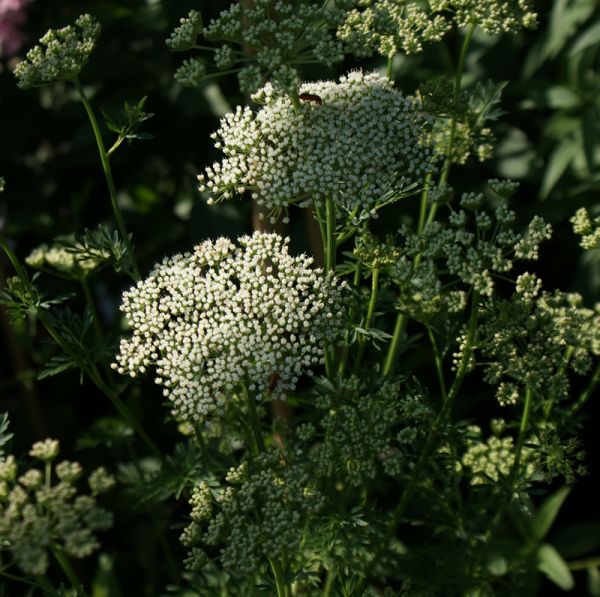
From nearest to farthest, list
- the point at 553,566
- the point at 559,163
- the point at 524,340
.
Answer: the point at 524,340
the point at 553,566
the point at 559,163

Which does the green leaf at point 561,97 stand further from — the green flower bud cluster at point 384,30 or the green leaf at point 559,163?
the green flower bud cluster at point 384,30

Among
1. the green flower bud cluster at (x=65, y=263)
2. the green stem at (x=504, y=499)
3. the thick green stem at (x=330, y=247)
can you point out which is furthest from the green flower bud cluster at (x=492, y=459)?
the green flower bud cluster at (x=65, y=263)

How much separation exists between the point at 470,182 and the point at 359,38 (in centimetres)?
176

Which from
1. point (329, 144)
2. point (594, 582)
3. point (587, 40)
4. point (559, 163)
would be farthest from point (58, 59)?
point (594, 582)

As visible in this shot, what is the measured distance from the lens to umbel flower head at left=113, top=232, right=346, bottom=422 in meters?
1.37

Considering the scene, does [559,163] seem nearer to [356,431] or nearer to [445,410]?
[445,410]

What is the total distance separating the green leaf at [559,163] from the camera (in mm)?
2717

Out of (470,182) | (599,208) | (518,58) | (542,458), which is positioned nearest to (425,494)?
(542,458)

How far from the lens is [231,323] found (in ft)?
4.54

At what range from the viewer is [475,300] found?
4.64 ft

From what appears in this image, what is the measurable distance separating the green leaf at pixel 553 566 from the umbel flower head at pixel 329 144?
4.40 feet

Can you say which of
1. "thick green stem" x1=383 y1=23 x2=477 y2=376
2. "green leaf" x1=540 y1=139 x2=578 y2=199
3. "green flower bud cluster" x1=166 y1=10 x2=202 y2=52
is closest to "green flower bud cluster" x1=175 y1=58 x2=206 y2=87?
"green flower bud cluster" x1=166 y1=10 x2=202 y2=52

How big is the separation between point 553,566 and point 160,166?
1877 mm

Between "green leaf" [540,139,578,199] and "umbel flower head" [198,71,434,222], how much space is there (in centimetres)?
134
